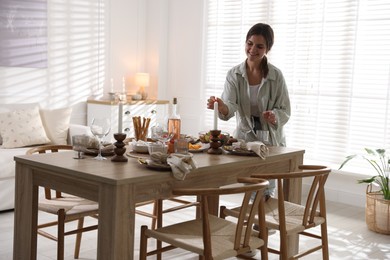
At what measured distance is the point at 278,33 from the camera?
570 centimetres

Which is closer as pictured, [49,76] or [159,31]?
[49,76]

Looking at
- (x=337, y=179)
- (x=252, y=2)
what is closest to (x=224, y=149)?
(x=337, y=179)

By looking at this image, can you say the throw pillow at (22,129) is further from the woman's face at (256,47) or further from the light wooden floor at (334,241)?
the woman's face at (256,47)

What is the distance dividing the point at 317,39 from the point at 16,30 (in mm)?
2974

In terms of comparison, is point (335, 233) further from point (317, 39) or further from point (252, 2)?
point (252, 2)

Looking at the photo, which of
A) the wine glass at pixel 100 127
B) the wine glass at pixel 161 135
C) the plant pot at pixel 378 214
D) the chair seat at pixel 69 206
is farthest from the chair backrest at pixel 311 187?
the plant pot at pixel 378 214

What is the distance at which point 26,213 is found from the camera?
Result: 2777 millimetres

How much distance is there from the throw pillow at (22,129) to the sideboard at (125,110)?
85 centimetres

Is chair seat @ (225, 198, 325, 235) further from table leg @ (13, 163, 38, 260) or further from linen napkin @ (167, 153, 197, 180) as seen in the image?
table leg @ (13, 163, 38, 260)

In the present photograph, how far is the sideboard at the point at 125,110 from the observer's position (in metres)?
5.96

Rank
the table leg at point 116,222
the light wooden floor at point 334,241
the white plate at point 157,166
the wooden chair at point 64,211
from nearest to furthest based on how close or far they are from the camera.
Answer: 1. the table leg at point 116,222
2. the white plate at point 157,166
3. the wooden chair at point 64,211
4. the light wooden floor at point 334,241

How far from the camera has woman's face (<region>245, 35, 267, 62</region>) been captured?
11.7ft

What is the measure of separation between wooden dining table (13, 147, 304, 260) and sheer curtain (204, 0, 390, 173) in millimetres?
2287

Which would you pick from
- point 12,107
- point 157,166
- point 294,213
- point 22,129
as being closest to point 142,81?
point 12,107
